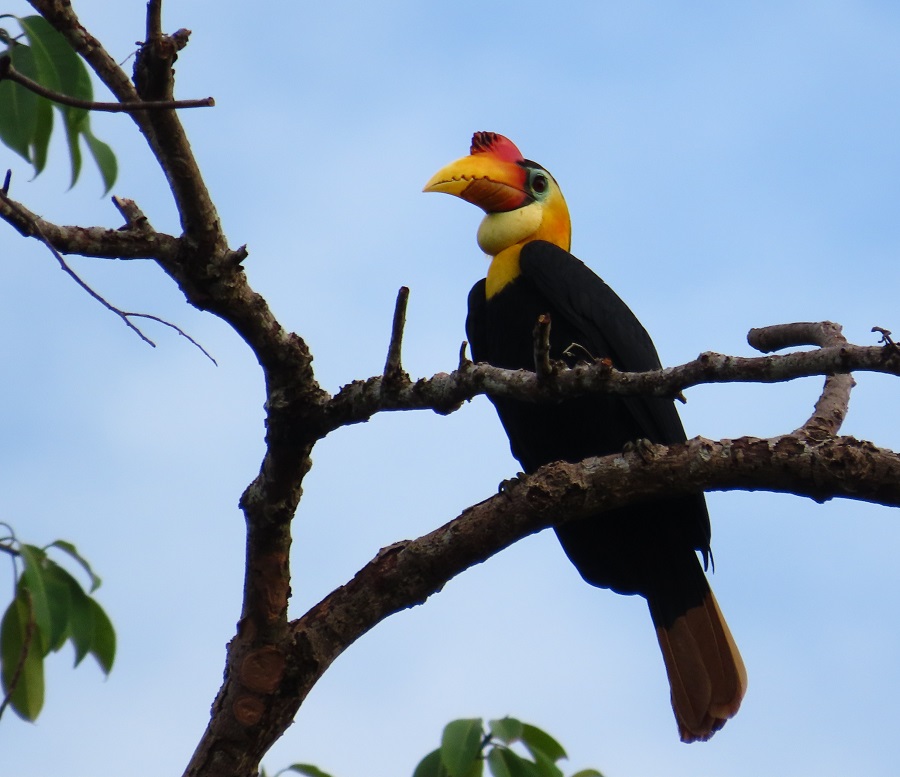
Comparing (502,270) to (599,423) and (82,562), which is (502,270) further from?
(82,562)

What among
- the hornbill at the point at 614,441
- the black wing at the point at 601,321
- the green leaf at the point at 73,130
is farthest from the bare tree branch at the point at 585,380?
the black wing at the point at 601,321

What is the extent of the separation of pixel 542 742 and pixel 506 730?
0.13m

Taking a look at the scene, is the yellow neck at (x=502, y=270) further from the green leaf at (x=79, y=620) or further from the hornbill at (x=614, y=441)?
the green leaf at (x=79, y=620)

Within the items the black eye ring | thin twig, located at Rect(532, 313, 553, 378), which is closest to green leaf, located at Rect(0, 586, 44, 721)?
thin twig, located at Rect(532, 313, 553, 378)

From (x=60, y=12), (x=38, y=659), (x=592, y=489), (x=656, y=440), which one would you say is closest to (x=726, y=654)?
(x=656, y=440)

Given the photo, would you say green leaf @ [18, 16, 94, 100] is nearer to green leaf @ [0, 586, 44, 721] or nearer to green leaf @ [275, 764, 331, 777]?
green leaf @ [0, 586, 44, 721]

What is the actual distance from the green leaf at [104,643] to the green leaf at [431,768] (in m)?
0.64

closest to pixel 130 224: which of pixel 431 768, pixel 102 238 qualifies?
pixel 102 238

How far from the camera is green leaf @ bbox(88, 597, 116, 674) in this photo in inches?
88.5

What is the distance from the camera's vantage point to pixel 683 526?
3.63 metres

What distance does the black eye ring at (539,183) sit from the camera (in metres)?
4.65

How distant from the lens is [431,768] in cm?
218

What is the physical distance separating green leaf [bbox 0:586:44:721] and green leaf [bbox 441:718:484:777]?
746 mm

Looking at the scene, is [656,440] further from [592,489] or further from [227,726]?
[227,726]
